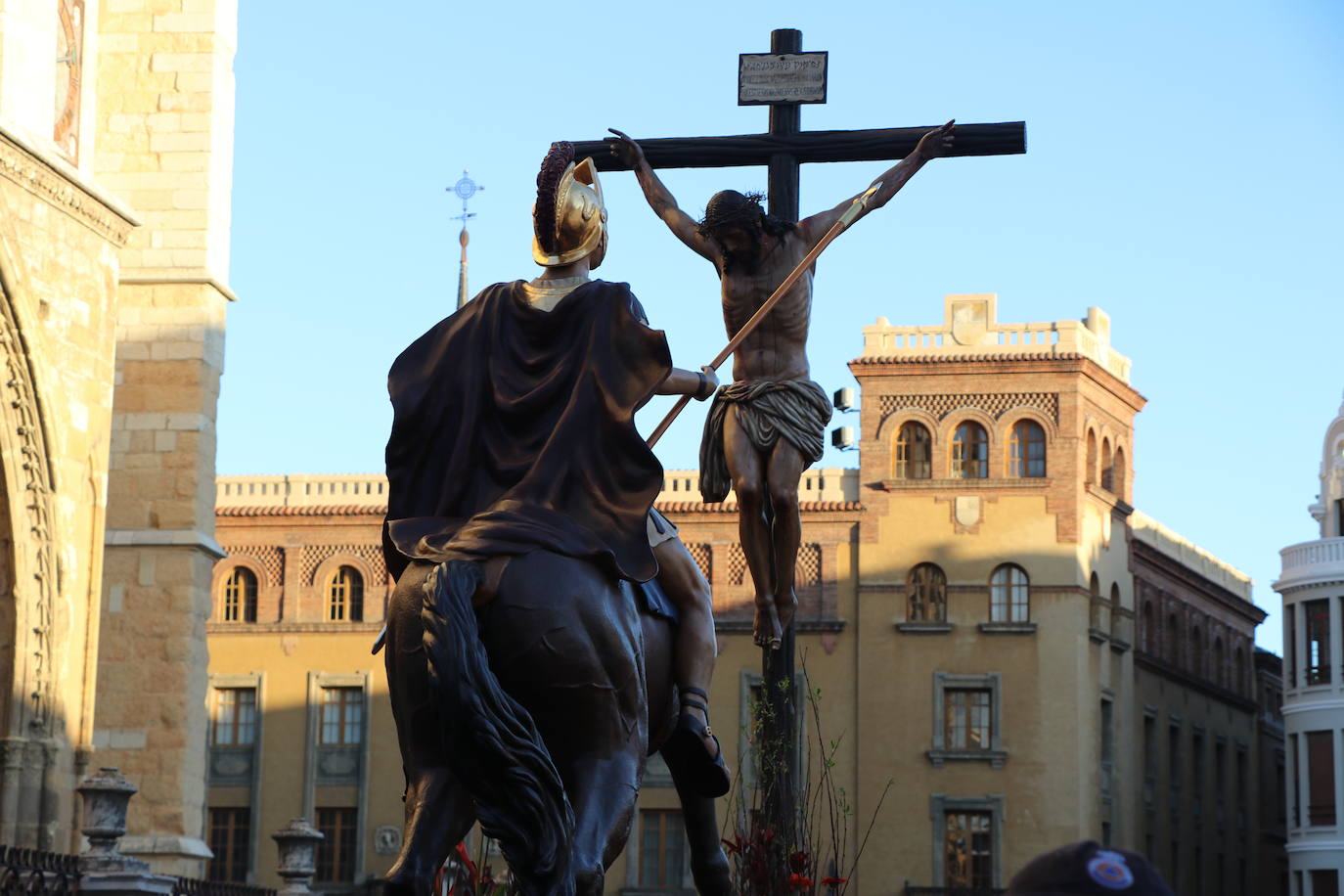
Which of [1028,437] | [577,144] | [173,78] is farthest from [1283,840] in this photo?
[577,144]

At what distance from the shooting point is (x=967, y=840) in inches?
2122

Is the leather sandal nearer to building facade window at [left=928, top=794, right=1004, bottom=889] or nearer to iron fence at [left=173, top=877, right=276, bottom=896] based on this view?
iron fence at [left=173, top=877, right=276, bottom=896]

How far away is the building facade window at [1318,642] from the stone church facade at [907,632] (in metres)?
6.48

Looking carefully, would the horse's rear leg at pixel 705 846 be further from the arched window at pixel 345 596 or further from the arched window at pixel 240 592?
the arched window at pixel 240 592

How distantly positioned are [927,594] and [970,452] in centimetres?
379

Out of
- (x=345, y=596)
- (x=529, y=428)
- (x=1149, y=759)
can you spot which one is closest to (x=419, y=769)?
(x=529, y=428)

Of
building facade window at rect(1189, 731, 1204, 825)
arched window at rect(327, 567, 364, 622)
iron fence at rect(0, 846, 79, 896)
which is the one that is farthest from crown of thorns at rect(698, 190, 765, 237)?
building facade window at rect(1189, 731, 1204, 825)

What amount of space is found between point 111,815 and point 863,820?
36279mm

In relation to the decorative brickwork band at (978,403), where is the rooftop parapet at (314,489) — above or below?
below

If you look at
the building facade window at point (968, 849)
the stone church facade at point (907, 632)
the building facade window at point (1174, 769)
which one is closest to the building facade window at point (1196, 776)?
the building facade window at point (1174, 769)

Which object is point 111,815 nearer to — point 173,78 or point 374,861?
point 173,78

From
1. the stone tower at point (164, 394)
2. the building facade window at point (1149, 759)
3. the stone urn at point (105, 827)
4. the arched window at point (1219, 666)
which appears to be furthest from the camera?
the arched window at point (1219, 666)

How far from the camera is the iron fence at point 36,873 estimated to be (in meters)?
17.8

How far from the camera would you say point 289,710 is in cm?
5697
